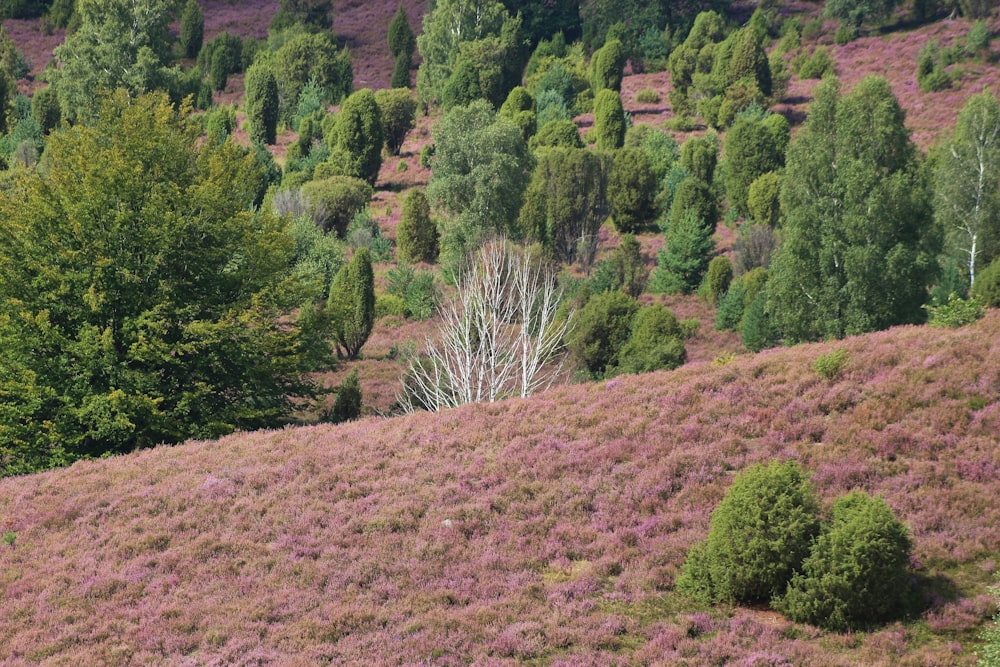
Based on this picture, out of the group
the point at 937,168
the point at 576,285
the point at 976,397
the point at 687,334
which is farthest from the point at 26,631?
the point at 937,168

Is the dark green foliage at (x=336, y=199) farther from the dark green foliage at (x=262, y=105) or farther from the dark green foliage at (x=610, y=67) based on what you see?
the dark green foliage at (x=610, y=67)

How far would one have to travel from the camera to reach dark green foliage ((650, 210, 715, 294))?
1813 inches

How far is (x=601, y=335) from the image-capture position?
34906 mm

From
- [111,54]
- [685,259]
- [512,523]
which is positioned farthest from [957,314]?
[111,54]

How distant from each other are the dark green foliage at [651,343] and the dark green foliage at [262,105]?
1819 inches

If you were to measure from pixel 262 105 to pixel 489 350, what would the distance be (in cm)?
4673

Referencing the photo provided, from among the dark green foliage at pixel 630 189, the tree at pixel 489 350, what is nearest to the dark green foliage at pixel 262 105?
the dark green foliage at pixel 630 189

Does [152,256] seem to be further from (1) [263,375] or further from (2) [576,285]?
(2) [576,285]

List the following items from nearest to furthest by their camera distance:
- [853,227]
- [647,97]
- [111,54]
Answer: [853,227], [111,54], [647,97]

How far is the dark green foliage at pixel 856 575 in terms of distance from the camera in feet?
37.4

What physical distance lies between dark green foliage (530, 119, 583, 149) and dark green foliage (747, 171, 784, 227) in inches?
559

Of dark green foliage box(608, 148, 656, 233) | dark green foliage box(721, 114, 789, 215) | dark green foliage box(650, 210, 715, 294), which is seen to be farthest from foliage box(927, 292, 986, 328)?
dark green foliage box(608, 148, 656, 233)

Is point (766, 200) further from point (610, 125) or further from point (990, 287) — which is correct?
point (990, 287)

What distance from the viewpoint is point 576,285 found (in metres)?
44.6
